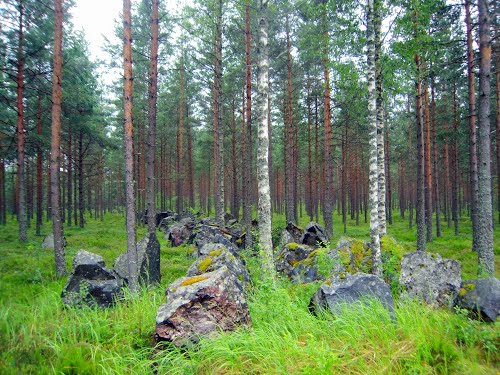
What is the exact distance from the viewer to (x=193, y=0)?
1397 cm

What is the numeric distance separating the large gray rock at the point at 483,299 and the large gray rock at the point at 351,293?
129cm

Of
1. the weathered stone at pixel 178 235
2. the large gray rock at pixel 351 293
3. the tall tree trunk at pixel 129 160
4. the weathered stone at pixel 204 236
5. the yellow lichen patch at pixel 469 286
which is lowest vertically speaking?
the weathered stone at pixel 178 235

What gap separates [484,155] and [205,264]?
29.8 ft

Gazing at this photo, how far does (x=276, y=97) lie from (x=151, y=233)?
753 inches

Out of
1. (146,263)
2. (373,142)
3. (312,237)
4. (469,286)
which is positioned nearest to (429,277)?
(469,286)

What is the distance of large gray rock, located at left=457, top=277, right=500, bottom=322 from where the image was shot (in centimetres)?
464

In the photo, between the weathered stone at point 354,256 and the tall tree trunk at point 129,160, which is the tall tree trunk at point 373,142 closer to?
the weathered stone at point 354,256

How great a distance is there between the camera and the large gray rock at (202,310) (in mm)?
4125

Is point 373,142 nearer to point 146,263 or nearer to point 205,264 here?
point 205,264

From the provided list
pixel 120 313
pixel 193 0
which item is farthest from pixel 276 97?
pixel 120 313

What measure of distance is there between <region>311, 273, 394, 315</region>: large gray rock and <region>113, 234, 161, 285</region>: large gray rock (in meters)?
5.24

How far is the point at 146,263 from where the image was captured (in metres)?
8.92

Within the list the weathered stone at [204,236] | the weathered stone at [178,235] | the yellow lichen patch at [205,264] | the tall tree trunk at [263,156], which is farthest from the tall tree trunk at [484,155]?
the weathered stone at [178,235]

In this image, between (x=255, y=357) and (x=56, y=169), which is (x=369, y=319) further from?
(x=56, y=169)
